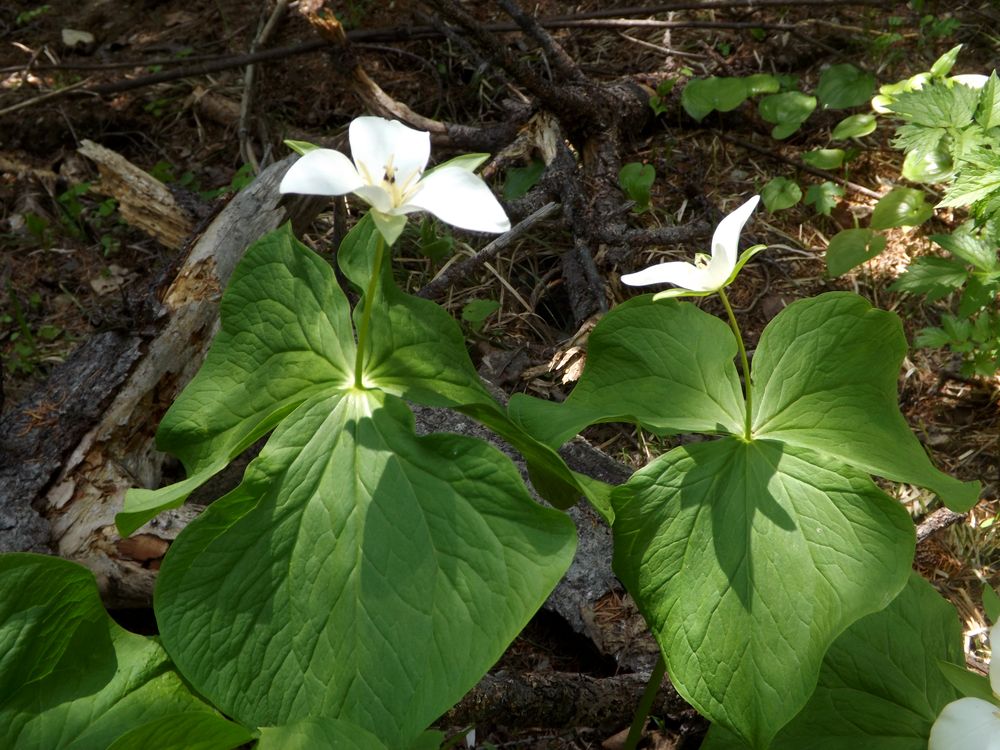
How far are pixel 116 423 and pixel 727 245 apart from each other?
1579mm

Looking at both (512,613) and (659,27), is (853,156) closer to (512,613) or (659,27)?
(659,27)

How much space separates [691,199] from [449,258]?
881 millimetres

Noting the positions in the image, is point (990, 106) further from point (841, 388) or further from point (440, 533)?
point (440, 533)

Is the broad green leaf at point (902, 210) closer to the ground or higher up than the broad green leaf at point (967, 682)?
closer to the ground

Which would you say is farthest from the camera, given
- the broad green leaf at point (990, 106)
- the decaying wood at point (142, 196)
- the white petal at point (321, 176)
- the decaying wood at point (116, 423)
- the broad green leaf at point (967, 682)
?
the decaying wood at point (142, 196)

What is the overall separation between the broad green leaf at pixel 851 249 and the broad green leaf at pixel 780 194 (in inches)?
9.9

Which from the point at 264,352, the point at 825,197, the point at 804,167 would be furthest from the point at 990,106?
the point at 264,352

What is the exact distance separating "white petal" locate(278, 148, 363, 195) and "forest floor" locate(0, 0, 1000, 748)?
1.22 meters

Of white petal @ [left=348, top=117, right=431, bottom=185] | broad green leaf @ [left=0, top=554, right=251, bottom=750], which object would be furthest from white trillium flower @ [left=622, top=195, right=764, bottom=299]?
broad green leaf @ [left=0, top=554, right=251, bottom=750]

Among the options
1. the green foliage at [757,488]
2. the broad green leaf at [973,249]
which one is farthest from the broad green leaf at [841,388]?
the broad green leaf at [973,249]

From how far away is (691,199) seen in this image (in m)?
3.07

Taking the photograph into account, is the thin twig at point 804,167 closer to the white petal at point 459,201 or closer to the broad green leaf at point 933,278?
the broad green leaf at point 933,278

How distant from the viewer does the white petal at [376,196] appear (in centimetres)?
116

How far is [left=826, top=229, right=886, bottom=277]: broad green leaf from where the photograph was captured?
268 centimetres
